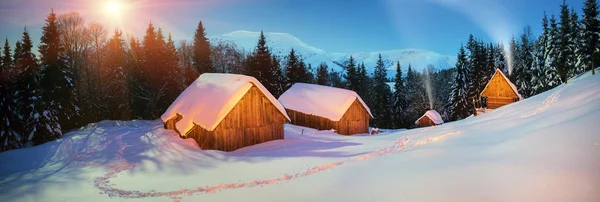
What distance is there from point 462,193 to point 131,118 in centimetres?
4311

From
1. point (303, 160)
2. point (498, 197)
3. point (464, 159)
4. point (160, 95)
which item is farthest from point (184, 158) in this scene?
point (160, 95)

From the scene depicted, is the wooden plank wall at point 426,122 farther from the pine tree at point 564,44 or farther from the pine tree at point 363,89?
the pine tree at point 564,44

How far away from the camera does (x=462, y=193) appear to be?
272 inches

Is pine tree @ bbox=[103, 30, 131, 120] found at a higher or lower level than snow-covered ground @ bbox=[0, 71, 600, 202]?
higher

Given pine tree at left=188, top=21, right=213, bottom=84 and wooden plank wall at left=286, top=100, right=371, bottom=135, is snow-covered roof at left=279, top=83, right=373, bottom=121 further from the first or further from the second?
pine tree at left=188, top=21, right=213, bottom=84

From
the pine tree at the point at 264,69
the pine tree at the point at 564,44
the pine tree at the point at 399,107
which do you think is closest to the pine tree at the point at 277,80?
the pine tree at the point at 264,69

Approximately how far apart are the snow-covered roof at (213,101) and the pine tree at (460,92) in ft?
140

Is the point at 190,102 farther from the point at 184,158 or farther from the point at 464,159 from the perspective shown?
the point at 464,159

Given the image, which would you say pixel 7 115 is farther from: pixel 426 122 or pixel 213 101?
pixel 426 122

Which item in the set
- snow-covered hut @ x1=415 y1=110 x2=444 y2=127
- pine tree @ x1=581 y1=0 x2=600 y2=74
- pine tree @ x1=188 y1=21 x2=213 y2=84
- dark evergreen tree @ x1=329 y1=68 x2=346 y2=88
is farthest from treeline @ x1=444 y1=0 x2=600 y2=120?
pine tree @ x1=188 y1=21 x2=213 y2=84

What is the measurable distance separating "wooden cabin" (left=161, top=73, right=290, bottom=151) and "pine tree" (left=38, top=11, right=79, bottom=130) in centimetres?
1776

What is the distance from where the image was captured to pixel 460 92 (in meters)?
54.0

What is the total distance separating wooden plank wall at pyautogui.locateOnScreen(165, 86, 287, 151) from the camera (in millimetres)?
19953

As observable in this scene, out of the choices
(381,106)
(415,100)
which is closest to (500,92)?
(381,106)
